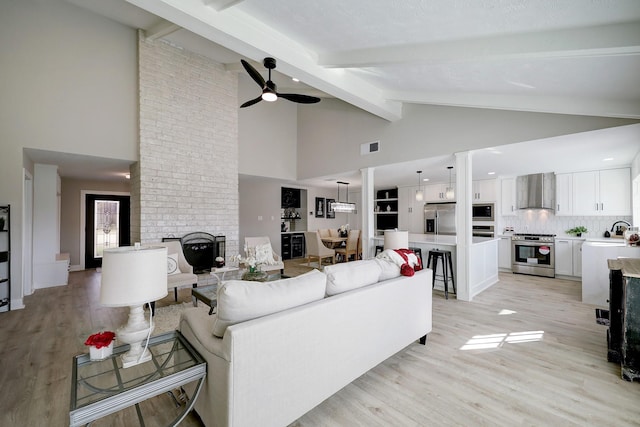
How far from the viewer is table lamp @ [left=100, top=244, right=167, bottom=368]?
4.61 ft

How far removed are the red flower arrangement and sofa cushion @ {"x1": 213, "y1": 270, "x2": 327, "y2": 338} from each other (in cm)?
53

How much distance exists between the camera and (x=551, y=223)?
6332 millimetres

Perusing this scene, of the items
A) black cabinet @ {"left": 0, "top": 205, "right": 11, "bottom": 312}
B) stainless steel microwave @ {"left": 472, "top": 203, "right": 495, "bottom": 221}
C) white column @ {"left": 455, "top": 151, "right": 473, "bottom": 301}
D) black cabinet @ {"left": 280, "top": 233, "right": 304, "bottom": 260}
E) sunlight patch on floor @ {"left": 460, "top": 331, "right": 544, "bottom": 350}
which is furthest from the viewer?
black cabinet @ {"left": 280, "top": 233, "right": 304, "bottom": 260}

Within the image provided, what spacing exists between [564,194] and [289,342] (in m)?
7.03

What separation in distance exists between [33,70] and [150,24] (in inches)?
72.4

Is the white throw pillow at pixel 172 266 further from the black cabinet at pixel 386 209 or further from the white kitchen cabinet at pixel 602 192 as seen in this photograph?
the white kitchen cabinet at pixel 602 192

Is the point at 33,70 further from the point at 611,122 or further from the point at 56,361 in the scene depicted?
the point at 611,122

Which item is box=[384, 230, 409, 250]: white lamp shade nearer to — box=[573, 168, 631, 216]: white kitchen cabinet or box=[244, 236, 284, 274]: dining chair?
box=[244, 236, 284, 274]: dining chair

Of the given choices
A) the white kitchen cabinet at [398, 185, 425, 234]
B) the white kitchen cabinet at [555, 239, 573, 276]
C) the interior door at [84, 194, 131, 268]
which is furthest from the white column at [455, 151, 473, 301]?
the interior door at [84, 194, 131, 268]

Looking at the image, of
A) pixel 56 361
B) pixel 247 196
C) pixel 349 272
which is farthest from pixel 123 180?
pixel 349 272

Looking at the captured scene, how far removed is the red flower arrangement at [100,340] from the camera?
1451 millimetres

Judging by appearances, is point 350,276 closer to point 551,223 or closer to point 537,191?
point 537,191

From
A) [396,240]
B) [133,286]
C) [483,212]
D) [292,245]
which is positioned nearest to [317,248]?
[292,245]

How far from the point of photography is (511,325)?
11.0 feet
